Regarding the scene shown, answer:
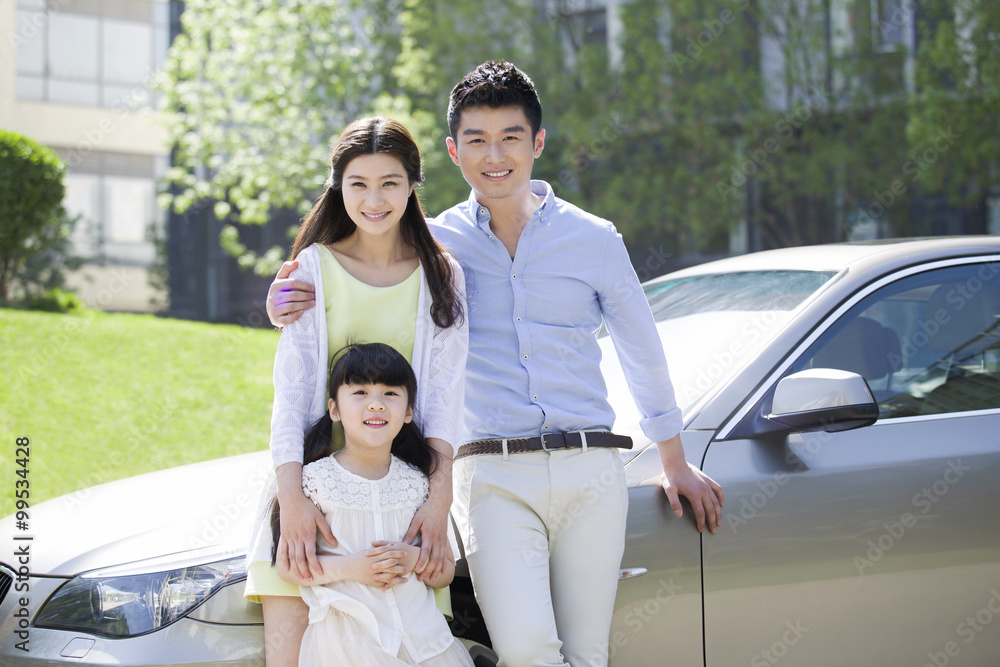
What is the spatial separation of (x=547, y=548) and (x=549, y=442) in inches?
11.2

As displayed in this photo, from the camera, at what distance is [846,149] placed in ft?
47.1

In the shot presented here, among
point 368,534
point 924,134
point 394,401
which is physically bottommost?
point 368,534

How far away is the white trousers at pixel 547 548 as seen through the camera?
223 cm

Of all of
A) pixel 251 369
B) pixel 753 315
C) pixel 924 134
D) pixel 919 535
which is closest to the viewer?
pixel 919 535

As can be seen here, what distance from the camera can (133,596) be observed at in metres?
2.22

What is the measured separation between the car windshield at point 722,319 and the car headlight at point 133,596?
1.43 meters

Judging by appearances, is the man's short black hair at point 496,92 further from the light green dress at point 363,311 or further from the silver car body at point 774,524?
the silver car body at point 774,524

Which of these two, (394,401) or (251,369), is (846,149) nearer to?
(251,369)

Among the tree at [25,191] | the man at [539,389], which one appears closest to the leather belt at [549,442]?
the man at [539,389]

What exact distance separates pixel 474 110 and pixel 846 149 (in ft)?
43.9

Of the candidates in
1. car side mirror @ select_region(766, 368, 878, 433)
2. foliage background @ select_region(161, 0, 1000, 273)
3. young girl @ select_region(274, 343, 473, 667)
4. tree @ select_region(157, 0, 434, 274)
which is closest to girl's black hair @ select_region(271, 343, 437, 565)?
young girl @ select_region(274, 343, 473, 667)

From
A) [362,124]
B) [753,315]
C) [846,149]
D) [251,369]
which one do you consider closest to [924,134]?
[846,149]

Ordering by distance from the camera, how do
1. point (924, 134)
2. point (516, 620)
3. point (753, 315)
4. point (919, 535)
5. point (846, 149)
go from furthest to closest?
point (846, 149) → point (924, 134) → point (753, 315) → point (919, 535) → point (516, 620)

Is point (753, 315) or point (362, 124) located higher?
point (362, 124)
